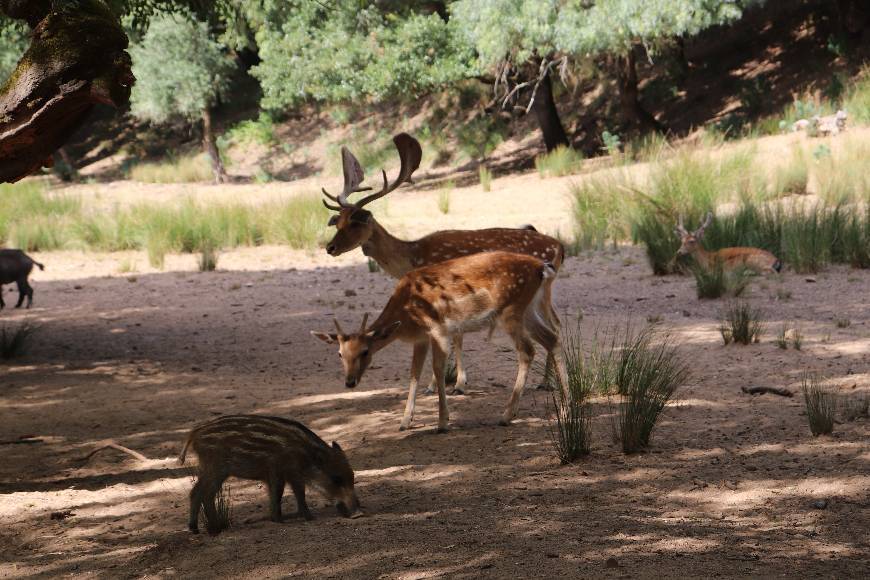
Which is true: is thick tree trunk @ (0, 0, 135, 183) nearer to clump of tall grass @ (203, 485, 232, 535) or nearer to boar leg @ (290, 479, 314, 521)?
clump of tall grass @ (203, 485, 232, 535)

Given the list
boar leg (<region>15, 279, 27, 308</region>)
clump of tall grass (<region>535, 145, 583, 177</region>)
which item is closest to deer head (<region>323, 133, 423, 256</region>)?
boar leg (<region>15, 279, 27, 308</region>)

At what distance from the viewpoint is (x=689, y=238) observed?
13.5 m

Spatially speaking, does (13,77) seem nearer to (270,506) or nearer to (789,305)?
(270,506)

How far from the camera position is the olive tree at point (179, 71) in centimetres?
3088

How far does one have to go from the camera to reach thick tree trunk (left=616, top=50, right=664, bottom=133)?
25703mm

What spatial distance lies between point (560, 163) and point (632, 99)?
3552 mm

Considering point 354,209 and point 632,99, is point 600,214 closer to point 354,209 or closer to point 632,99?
point 354,209

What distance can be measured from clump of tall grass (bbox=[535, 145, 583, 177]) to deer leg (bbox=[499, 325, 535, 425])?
16253mm

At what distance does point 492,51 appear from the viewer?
75.5 ft

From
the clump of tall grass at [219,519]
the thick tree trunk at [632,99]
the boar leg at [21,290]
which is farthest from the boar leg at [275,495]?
the thick tree trunk at [632,99]

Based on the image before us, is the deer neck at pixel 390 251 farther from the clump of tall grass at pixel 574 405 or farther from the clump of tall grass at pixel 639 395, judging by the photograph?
the clump of tall grass at pixel 639 395

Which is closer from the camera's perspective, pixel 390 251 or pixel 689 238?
pixel 390 251

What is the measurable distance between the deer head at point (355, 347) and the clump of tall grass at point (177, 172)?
25391mm

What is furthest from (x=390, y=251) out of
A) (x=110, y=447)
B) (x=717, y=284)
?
(x=717, y=284)
